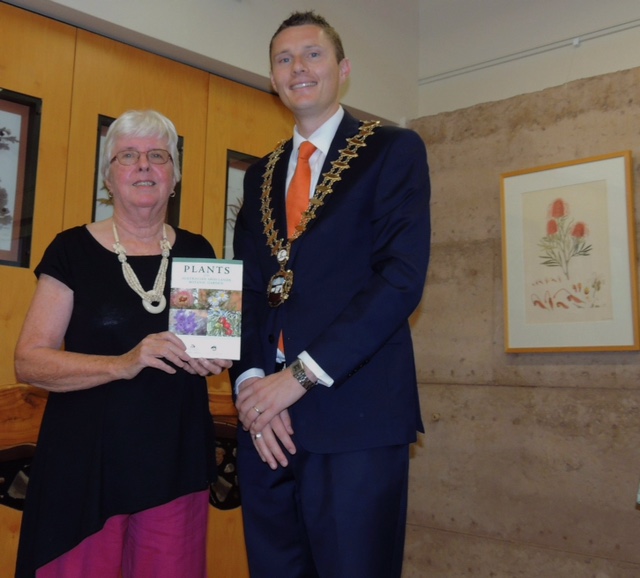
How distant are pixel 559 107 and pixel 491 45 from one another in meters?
0.67

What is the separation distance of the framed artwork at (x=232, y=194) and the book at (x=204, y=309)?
6.70 feet

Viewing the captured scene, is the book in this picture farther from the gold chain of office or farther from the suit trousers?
the suit trousers

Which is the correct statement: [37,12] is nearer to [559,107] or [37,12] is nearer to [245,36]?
[245,36]

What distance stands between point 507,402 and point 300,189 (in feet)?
7.55

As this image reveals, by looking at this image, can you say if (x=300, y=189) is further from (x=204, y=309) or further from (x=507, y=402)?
(x=507, y=402)

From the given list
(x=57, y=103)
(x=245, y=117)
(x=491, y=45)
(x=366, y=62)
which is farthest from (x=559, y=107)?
(x=57, y=103)

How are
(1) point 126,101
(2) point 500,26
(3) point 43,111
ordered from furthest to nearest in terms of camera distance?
(2) point 500,26
(1) point 126,101
(3) point 43,111

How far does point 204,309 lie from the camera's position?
1.80 m

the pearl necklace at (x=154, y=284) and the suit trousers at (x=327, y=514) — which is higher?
the pearl necklace at (x=154, y=284)

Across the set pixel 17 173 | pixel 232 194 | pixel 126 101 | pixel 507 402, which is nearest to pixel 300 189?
pixel 17 173

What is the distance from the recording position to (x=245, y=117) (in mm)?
3980

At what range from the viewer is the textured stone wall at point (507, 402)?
139 inches

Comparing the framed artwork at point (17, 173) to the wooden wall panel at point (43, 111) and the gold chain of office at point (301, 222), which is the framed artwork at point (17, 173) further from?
the gold chain of office at point (301, 222)

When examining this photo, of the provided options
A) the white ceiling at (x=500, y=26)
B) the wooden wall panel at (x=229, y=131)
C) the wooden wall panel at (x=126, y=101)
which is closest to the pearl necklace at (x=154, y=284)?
the wooden wall panel at (x=126, y=101)
